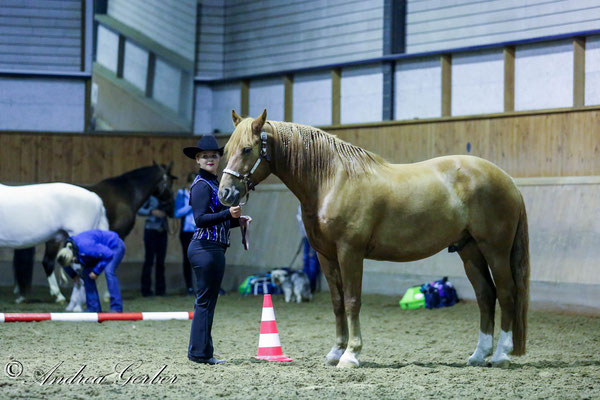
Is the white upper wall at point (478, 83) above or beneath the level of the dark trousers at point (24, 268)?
above

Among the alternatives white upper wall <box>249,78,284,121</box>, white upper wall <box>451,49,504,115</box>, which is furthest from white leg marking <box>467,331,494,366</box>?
white upper wall <box>249,78,284,121</box>

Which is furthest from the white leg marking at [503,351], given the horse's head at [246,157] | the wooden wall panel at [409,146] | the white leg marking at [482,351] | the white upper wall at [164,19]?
the white upper wall at [164,19]

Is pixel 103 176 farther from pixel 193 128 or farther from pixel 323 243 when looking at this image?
pixel 323 243

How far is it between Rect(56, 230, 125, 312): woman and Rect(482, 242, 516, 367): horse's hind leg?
193 inches

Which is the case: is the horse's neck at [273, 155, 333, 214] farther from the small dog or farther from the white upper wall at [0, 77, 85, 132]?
the white upper wall at [0, 77, 85, 132]

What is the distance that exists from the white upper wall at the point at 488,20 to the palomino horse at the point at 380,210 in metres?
5.63

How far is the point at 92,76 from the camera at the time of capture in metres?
14.5

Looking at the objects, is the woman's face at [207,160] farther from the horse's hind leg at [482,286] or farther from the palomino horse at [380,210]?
the horse's hind leg at [482,286]

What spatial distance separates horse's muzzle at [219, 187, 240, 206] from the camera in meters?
5.80

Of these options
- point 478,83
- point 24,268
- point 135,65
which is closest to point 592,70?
point 478,83

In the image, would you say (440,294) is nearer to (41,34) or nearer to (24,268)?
(24,268)

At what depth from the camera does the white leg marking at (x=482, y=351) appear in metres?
6.34

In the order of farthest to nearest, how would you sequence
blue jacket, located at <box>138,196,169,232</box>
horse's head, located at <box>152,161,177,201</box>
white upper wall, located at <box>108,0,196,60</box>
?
white upper wall, located at <box>108,0,196,60</box> → blue jacket, located at <box>138,196,169,232</box> → horse's head, located at <box>152,161,177,201</box>

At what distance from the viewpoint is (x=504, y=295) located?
635 centimetres
